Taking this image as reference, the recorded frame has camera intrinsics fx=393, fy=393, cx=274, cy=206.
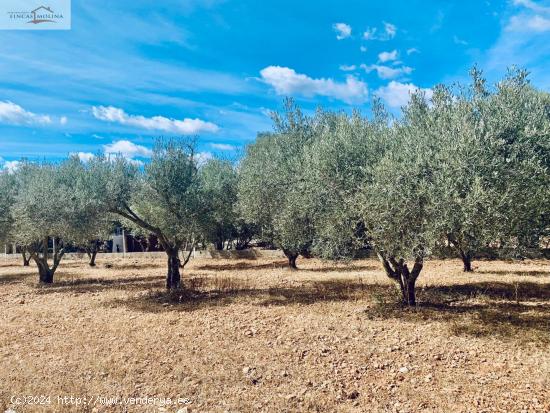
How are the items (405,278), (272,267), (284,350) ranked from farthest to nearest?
(272,267) → (405,278) → (284,350)

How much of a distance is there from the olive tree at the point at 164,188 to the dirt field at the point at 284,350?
3486mm

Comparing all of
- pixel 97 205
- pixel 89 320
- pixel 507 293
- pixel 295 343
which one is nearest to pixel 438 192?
pixel 295 343

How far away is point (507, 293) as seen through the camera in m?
16.7

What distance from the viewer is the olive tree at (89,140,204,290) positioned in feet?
55.9

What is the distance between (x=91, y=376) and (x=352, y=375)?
5.94 m

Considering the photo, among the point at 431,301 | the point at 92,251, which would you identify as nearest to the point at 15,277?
the point at 92,251

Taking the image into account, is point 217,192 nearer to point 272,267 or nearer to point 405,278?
point 405,278

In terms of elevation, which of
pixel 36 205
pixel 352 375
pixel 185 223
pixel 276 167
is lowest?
pixel 352 375

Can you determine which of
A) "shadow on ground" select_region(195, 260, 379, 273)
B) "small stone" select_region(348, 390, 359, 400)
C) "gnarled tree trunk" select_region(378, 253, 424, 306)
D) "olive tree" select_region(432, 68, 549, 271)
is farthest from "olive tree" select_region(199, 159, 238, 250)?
"small stone" select_region(348, 390, 359, 400)

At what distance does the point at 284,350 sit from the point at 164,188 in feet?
31.1

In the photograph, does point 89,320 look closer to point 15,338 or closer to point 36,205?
point 15,338

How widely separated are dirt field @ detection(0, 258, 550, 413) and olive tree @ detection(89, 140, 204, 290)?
11.4 feet

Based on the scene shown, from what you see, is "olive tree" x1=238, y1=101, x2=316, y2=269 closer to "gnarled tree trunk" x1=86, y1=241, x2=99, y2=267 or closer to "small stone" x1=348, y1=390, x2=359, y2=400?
"small stone" x1=348, y1=390, x2=359, y2=400

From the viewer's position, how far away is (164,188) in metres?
17.0
